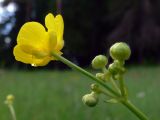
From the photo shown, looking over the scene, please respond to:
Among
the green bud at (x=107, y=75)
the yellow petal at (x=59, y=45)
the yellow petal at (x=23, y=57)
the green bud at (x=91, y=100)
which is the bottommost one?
the green bud at (x=91, y=100)

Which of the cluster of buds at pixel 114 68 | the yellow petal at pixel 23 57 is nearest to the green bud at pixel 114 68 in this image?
the cluster of buds at pixel 114 68

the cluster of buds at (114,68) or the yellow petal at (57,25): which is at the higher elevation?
the yellow petal at (57,25)

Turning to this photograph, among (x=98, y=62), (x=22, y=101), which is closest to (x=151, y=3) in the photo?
(x=22, y=101)

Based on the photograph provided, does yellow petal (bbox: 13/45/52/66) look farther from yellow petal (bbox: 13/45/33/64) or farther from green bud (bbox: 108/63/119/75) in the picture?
green bud (bbox: 108/63/119/75)

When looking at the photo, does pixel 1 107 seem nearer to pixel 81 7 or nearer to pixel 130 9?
pixel 130 9

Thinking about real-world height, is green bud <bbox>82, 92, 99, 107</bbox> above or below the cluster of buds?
below

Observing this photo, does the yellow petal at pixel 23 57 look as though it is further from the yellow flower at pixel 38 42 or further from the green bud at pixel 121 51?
the green bud at pixel 121 51

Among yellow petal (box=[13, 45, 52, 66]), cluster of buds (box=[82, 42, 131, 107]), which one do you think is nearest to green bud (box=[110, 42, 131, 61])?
cluster of buds (box=[82, 42, 131, 107])
